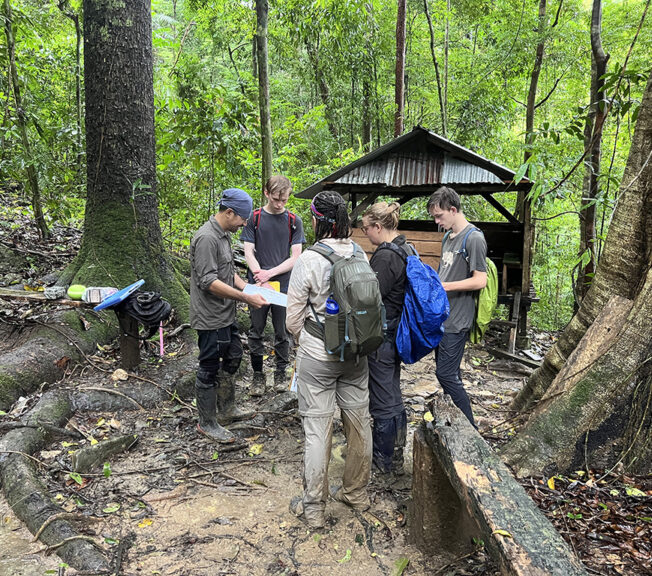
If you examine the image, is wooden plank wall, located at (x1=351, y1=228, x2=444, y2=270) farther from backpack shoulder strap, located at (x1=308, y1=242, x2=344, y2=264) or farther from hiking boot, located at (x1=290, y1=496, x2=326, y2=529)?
hiking boot, located at (x1=290, y1=496, x2=326, y2=529)

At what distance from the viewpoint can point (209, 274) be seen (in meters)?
3.85

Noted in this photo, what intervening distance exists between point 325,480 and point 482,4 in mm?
14877

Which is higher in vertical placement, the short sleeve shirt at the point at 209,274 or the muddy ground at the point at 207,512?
the short sleeve shirt at the point at 209,274

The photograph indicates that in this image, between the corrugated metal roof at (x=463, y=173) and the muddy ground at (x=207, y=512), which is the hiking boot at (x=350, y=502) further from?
the corrugated metal roof at (x=463, y=173)

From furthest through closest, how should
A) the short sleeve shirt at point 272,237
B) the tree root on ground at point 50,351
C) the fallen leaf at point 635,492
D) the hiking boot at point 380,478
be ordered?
the short sleeve shirt at point 272,237
the tree root on ground at point 50,351
the hiking boot at point 380,478
the fallen leaf at point 635,492

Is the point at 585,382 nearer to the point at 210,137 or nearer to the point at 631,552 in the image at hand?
the point at 631,552

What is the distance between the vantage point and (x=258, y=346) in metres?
5.30

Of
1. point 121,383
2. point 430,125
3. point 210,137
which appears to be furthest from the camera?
point 430,125

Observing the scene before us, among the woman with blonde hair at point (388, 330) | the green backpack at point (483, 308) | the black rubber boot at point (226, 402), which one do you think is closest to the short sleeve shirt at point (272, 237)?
the black rubber boot at point (226, 402)

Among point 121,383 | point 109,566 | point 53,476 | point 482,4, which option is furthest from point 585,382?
point 482,4

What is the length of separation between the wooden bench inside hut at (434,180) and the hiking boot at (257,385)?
140 inches

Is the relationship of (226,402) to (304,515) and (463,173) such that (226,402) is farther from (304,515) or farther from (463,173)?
(463,173)

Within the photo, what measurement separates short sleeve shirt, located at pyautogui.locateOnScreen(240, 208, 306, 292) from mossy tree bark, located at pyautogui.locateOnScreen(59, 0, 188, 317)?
1.62 m

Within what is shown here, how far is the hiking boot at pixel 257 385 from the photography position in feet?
17.0
